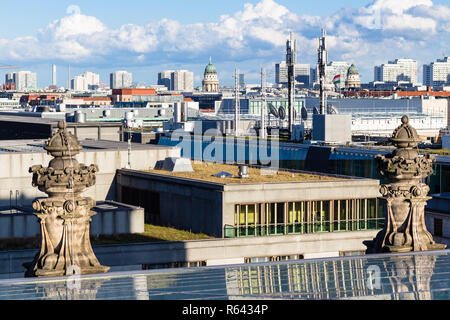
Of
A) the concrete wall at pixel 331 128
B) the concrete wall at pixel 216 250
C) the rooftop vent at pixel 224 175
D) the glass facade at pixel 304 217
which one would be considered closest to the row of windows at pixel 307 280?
the concrete wall at pixel 216 250

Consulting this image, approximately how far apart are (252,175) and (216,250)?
33.3 ft

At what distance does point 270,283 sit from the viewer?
1158 inches

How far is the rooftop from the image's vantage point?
62188 millimetres

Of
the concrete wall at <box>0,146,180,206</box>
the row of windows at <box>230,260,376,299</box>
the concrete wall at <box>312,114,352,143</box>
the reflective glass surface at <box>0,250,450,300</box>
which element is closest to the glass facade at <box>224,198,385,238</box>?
the concrete wall at <box>0,146,180,206</box>

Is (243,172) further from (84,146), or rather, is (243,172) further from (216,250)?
(84,146)

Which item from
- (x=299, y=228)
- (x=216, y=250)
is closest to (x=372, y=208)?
(x=299, y=228)

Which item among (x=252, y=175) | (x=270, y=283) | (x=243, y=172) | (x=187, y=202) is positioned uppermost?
(x=243, y=172)

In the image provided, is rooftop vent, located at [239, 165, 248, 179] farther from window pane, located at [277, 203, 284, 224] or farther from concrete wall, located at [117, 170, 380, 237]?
window pane, located at [277, 203, 284, 224]

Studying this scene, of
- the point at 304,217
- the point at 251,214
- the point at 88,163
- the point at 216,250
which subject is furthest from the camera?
the point at 88,163

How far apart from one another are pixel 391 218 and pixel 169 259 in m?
21.4

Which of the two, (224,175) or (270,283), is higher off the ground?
(224,175)

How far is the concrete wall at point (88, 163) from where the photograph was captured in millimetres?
67500
